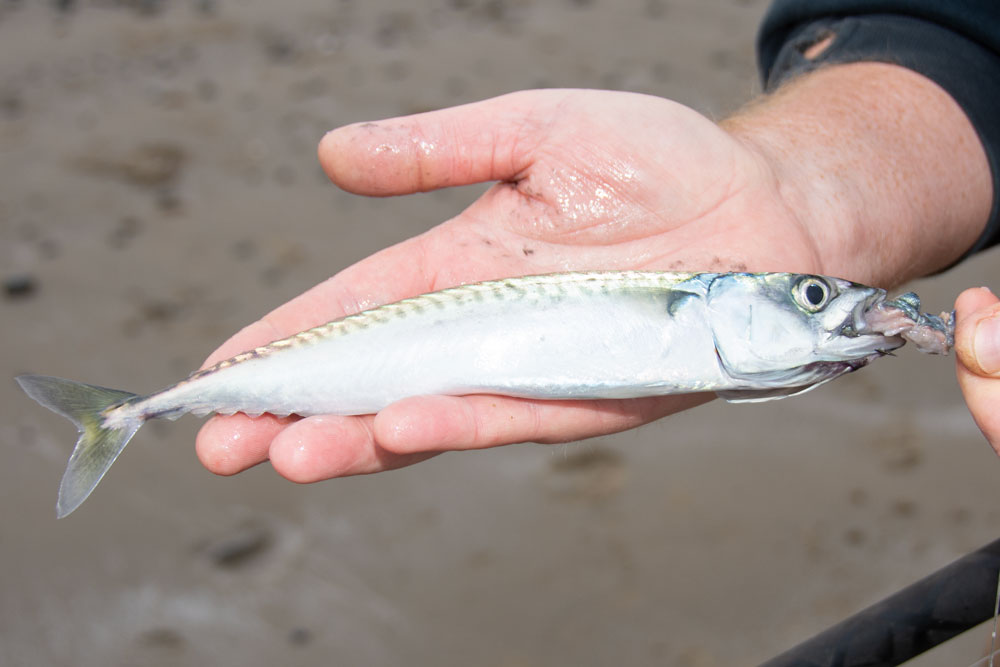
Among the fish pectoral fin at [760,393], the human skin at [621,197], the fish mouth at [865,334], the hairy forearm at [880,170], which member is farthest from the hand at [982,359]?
the hairy forearm at [880,170]

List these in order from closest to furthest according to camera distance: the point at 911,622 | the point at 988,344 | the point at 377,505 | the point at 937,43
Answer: the point at 988,344 < the point at 911,622 < the point at 937,43 < the point at 377,505

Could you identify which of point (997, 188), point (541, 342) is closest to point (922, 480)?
point (997, 188)

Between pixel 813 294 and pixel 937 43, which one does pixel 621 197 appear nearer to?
pixel 813 294

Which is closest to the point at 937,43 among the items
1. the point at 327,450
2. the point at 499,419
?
the point at 499,419

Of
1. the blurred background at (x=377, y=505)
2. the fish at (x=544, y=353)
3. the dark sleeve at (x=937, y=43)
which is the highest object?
the dark sleeve at (x=937, y=43)

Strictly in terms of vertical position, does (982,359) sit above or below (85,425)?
above

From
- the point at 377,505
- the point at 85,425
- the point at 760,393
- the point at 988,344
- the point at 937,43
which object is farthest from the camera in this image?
the point at 377,505

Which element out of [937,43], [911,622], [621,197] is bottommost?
[911,622]

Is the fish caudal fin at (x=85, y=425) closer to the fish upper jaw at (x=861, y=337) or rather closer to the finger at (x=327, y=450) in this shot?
the finger at (x=327, y=450)
